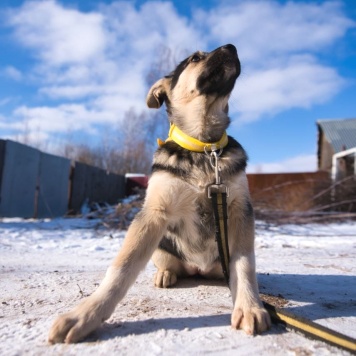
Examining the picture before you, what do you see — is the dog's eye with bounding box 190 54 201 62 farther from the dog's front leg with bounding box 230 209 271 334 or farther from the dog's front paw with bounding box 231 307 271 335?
the dog's front paw with bounding box 231 307 271 335

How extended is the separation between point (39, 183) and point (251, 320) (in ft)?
34.5

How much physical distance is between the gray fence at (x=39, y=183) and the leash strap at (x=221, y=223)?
8713 mm

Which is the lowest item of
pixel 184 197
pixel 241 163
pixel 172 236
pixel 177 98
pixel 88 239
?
pixel 88 239

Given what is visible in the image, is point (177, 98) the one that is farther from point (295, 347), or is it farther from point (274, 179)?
point (274, 179)

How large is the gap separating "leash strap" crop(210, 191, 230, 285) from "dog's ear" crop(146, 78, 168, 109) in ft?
4.54

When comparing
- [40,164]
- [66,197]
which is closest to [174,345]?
[40,164]

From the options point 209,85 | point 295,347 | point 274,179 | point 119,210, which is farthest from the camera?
point 274,179

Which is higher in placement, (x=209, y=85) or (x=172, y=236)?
(x=209, y=85)

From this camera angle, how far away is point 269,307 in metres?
1.86

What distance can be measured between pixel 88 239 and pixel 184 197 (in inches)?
194

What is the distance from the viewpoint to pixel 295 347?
1512 mm

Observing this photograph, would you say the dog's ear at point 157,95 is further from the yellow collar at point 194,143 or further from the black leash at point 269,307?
the black leash at point 269,307

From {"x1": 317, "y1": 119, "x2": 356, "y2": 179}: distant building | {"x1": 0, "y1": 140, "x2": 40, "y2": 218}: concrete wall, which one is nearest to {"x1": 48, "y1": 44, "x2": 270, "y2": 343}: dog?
{"x1": 0, "y1": 140, "x2": 40, "y2": 218}: concrete wall

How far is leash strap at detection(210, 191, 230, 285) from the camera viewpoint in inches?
85.4
